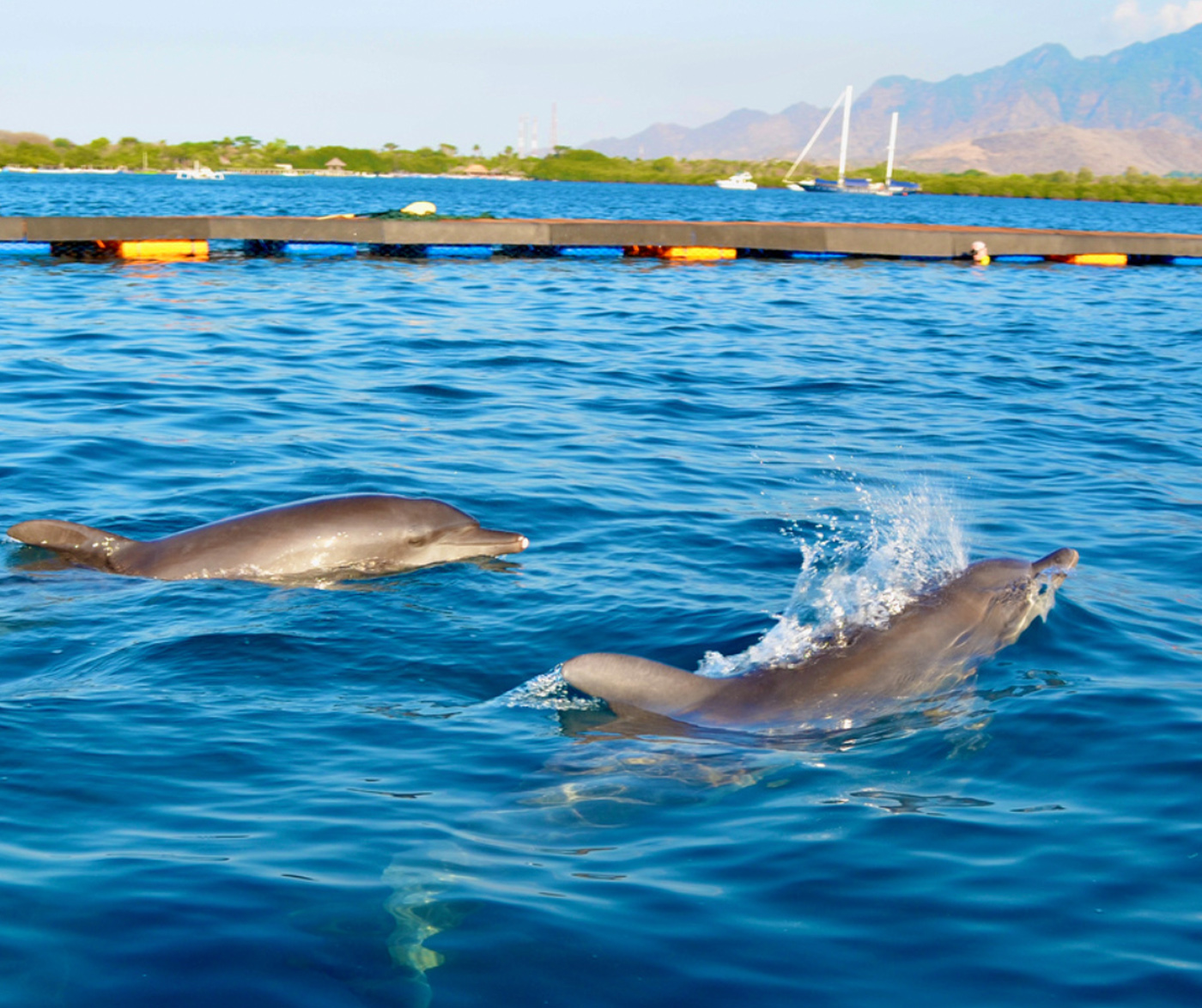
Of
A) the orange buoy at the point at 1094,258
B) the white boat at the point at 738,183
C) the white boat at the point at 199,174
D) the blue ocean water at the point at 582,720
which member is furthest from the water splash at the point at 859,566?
the white boat at the point at 199,174

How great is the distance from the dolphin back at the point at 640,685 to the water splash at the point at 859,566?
0.76 metres

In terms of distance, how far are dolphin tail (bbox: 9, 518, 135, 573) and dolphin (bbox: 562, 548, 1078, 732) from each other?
3149 millimetres

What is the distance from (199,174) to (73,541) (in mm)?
180370

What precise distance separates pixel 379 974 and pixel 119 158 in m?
209

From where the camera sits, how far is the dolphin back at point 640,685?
494cm

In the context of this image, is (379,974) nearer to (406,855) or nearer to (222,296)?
(406,855)

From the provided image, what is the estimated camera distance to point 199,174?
6821 inches

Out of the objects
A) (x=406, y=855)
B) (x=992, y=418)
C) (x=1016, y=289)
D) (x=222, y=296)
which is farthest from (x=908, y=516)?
(x=1016, y=289)

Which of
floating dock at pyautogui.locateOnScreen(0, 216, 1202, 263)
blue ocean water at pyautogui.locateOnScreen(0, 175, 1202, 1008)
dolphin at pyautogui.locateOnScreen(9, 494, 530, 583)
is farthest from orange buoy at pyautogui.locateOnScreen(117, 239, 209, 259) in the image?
dolphin at pyautogui.locateOnScreen(9, 494, 530, 583)

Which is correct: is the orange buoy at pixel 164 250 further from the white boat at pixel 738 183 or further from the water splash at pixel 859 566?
the white boat at pixel 738 183

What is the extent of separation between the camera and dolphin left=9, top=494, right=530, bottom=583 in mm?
6875

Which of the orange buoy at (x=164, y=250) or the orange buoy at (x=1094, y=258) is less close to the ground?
the orange buoy at (x=1094, y=258)

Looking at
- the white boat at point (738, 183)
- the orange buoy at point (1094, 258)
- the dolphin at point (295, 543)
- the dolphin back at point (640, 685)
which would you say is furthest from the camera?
the white boat at point (738, 183)

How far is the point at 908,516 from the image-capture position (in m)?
8.23
